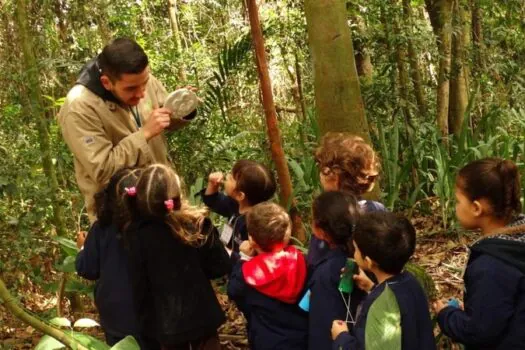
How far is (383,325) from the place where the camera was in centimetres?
186

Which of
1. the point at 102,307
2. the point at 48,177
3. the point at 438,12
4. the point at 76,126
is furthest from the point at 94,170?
the point at 438,12

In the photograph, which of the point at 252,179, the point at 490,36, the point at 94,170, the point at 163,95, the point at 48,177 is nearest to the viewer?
the point at 94,170

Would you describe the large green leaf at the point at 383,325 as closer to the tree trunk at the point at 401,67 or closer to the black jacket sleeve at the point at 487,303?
the black jacket sleeve at the point at 487,303

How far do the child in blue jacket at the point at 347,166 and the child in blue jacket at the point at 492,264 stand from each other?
513mm

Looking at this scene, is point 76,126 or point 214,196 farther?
point 214,196

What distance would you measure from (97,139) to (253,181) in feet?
2.48

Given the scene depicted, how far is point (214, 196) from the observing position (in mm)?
3344

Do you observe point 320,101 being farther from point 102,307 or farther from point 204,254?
point 102,307

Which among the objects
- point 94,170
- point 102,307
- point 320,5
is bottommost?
point 102,307

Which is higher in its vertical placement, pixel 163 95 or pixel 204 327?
pixel 163 95

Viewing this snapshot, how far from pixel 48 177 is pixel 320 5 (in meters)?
2.46

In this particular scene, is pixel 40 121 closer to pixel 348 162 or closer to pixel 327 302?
pixel 348 162

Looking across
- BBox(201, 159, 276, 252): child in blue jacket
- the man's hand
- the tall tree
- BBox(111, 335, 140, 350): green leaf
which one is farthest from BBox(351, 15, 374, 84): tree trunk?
BBox(111, 335, 140, 350): green leaf

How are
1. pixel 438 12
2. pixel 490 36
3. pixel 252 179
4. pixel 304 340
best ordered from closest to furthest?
1. pixel 304 340
2. pixel 252 179
3. pixel 438 12
4. pixel 490 36
